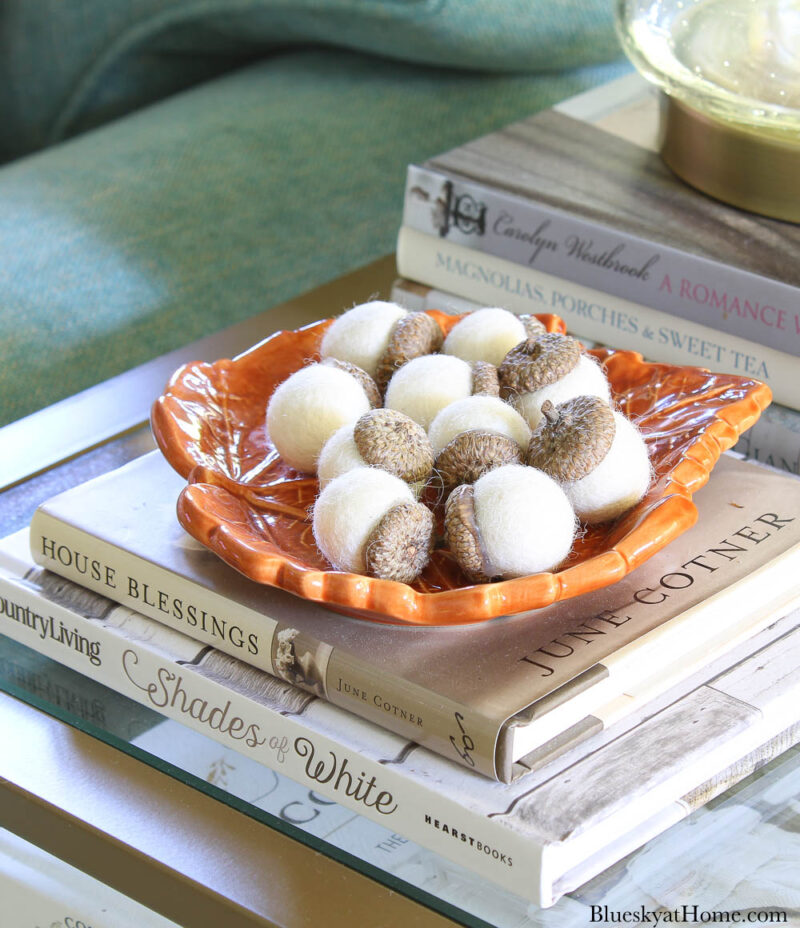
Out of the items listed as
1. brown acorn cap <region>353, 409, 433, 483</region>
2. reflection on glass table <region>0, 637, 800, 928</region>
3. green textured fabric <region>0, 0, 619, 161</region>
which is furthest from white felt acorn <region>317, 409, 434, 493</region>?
green textured fabric <region>0, 0, 619, 161</region>

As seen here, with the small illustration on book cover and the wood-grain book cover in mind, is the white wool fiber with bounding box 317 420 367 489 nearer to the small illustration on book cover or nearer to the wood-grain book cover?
the small illustration on book cover

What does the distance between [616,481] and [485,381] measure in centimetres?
7

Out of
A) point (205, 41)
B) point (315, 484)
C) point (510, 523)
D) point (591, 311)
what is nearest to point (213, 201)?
point (205, 41)

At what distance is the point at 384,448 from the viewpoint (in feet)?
1.40

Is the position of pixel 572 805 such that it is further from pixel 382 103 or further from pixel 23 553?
pixel 382 103

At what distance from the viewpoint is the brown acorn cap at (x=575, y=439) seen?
420mm

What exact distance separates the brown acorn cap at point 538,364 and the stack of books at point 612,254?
0.54 ft

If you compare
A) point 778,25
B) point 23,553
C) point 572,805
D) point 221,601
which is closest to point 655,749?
point 572,805

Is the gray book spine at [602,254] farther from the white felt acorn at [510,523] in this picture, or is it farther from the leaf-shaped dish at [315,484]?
the white felt acorn at [510,523]

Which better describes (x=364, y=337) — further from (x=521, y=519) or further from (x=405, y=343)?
(x=521, y=519)

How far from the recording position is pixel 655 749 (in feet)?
1.34

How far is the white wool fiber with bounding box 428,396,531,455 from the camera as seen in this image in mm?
446

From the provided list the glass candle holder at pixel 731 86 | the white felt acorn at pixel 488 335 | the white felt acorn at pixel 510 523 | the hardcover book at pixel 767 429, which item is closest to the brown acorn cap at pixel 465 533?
the white felt acorn at pixel 510 523

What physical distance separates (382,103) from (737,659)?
0.69 metres
